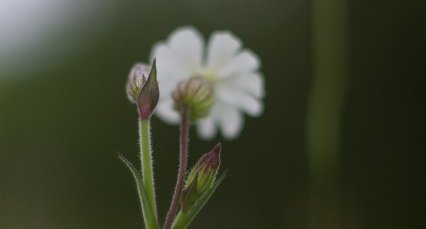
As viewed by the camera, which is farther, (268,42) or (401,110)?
(268,42)

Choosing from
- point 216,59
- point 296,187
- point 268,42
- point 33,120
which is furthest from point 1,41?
point 216,59

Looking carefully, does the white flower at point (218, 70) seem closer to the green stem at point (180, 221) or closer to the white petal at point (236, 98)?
the white petal at point (236, 98)

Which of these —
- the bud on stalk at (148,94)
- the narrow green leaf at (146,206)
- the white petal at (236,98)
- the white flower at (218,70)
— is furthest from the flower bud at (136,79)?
the white petal at (236,98)

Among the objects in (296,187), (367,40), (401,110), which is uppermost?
(367,40)

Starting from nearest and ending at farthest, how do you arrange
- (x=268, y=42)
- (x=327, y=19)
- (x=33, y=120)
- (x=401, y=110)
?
(x=327, y=19) → (x=401, y=110) → (x=268, y=42) → (x=33, y=120)

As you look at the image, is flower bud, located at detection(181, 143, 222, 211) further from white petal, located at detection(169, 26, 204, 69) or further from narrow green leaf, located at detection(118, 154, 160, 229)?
white petal, located at detection(169, 26, 204, 69)

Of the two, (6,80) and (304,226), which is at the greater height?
(6,80)

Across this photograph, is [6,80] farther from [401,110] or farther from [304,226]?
[304,226]
